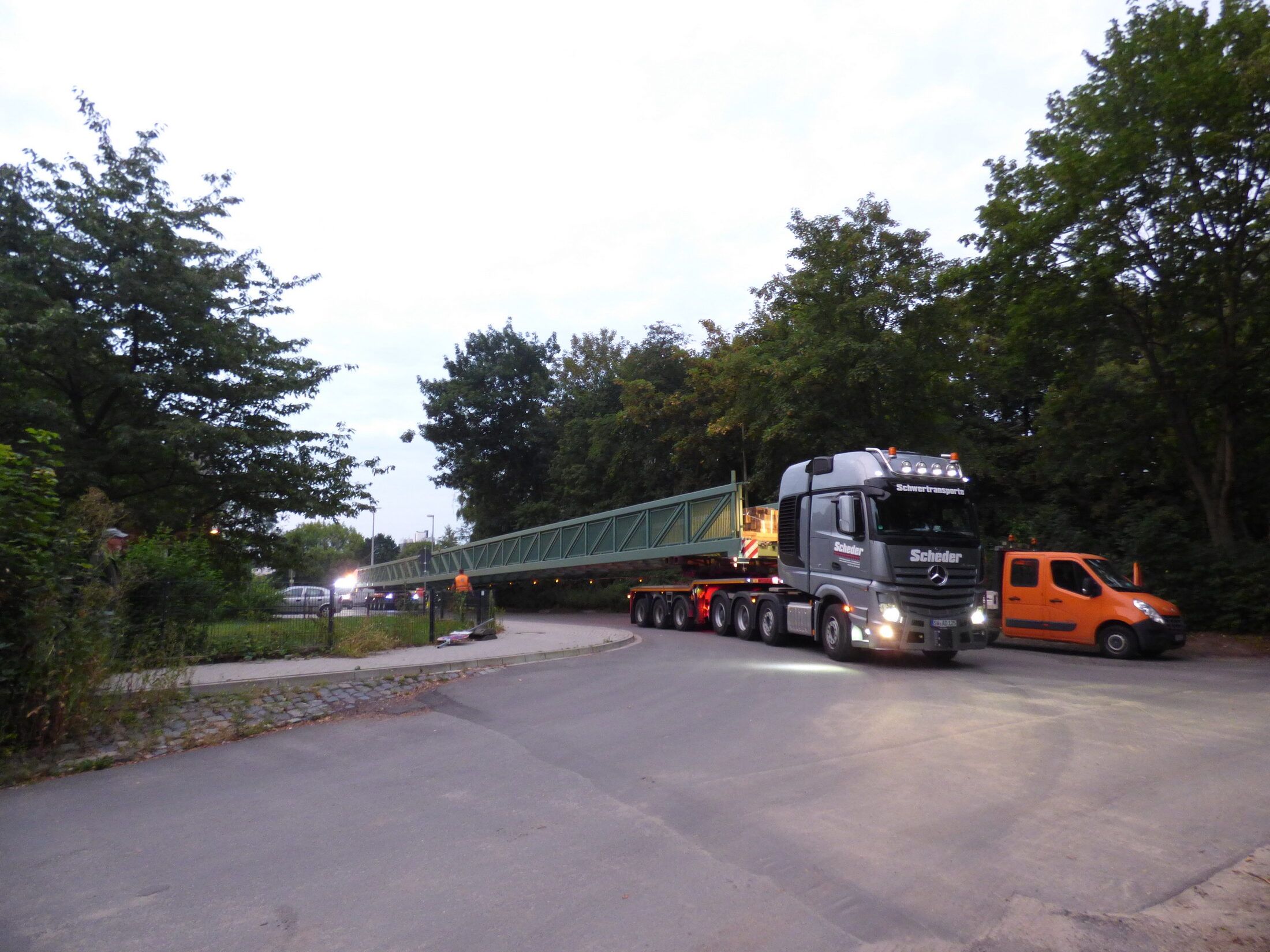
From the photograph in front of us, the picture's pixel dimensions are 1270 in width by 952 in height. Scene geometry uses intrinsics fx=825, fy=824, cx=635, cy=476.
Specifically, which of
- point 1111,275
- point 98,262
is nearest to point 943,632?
point 1111,275

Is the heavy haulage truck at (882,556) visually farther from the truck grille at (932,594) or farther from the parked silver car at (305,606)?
the parked silver car at (305,606)

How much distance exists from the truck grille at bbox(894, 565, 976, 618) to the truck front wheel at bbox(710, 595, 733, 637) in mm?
6641

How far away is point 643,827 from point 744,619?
1339cm

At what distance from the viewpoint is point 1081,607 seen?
1584cm

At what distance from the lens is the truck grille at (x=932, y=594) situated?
1306cm

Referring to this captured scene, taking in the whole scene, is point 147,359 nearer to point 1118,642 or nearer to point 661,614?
point 661,614

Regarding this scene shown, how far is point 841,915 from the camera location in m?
3.95

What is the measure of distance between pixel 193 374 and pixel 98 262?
2.94 meters

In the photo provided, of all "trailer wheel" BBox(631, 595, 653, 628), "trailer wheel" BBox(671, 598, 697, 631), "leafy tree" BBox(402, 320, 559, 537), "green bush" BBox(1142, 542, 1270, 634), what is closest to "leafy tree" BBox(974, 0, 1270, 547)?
"green bush" BBox(1142, 542, 1270, 634)

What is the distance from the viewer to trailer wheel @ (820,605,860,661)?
13977 millimetres

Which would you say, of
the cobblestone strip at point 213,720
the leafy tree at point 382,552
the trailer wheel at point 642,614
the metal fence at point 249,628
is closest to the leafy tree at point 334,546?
the leafy tree at point 382,552

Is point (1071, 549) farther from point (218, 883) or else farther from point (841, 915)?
point (218, 883)

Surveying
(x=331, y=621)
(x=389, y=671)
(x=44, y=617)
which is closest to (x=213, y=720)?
(x=44, y=617)

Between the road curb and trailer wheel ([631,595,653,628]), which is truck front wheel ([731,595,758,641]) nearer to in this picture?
the road curb
